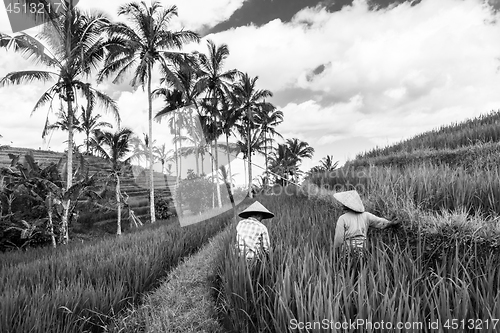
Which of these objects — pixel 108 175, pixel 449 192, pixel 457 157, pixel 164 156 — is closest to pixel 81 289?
pixel 449 192

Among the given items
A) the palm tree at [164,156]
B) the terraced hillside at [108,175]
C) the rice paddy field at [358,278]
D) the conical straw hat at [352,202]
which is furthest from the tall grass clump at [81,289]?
the terraced hillside at [108,175]

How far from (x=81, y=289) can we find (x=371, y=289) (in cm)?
321

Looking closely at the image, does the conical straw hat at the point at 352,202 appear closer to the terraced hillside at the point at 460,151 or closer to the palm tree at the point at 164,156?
the terraced hillside at the point at 460,151

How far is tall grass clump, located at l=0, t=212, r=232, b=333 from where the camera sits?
8.60 feet

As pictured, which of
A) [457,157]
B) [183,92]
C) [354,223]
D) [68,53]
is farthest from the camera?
[183,92]

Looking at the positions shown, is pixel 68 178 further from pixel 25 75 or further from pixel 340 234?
pixel 340 234

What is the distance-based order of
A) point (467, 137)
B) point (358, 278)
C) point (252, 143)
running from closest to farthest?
point (358, 278)
point (467, 137)
point (252, 143)

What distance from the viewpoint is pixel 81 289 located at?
318cm

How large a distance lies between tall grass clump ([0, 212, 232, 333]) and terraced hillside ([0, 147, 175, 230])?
12419mm

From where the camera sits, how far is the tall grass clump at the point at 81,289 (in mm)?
2621

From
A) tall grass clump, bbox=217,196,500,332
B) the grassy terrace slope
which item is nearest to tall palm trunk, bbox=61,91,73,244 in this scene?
tall grass clump, bbox=217,196,500,332

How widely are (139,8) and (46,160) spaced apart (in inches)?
597

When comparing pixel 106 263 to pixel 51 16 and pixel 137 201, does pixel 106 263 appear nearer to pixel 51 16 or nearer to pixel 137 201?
pixel 51 16

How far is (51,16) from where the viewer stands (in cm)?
998
